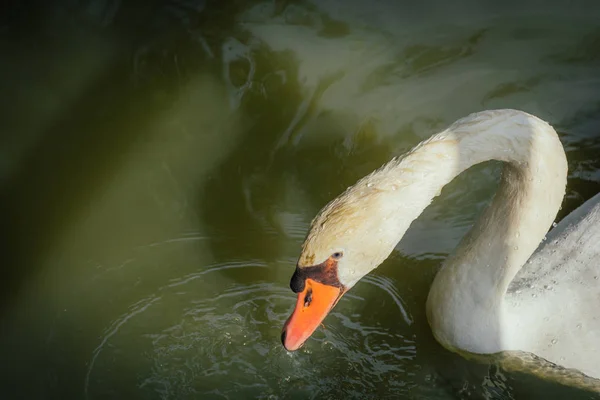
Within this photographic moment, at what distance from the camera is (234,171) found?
4.31 meters

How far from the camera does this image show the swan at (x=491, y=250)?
2.86 m

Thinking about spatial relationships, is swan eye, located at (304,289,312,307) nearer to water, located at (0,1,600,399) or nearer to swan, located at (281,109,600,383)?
swan, located at (281,109,600,383)

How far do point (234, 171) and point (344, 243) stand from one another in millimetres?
1570

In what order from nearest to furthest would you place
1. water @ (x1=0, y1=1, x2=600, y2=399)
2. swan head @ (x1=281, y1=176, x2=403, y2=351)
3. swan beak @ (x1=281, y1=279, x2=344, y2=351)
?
1. swan head @ (x1=281, y1=176, x2=403, y2=351)
2. swan beak @ (x1=281, y1=279, x2=344, y2=351)
3. water @ (x1=0, y1=1, x2=600, y2=399)

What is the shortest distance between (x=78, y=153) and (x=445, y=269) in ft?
6.17

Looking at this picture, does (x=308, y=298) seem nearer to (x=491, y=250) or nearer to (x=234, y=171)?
(x=491, y=250)

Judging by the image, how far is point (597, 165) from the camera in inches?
173

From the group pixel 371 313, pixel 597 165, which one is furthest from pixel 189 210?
pixel 597 165

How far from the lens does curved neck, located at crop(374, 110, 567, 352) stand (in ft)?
9.54

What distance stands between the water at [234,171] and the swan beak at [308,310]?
0.47 meters

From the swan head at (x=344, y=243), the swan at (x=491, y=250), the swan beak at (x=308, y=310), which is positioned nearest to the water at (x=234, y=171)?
the swan at (x=491, y=250)

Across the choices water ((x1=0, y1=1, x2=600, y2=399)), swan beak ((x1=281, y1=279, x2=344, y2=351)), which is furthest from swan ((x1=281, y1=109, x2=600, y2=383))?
water ((x1=0, y1=1, x2=600, y2=399))

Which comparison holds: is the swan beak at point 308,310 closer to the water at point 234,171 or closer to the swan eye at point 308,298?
the swan eye at point 308,298

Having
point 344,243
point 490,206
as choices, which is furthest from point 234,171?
point 344,243
